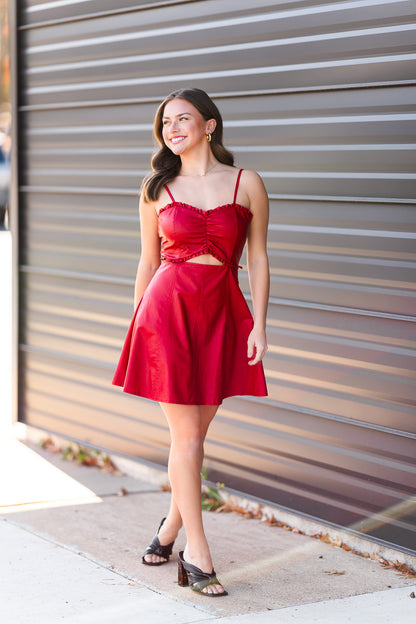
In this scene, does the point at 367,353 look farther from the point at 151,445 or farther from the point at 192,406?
the point at 151,445

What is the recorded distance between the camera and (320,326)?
4.88m

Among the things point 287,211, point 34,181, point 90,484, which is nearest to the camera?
point 287,211

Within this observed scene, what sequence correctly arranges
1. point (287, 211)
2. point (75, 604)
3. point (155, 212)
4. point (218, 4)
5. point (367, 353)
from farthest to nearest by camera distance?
point (218, 4)
point (287, 211)
point (367, 353)
point (155, 212)
point (75, 604)

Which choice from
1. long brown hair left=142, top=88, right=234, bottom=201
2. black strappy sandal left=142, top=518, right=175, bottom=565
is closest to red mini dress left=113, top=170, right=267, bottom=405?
long brown hair left=142, top=88, right=234, bottom=201

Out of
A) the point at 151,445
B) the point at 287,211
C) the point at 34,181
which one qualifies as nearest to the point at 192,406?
the point at 287,211

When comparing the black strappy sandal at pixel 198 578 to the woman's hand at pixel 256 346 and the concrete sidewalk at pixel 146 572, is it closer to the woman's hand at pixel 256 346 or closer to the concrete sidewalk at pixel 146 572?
the concrete sidewalk at pixel 146 572

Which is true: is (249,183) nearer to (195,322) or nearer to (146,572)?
(195,322)

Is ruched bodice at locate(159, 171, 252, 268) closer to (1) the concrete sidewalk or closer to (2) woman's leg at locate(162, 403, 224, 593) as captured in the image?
(2) woman's leg at locate(162, 403, 224, 593)

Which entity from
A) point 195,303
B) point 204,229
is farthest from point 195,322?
point 204,229

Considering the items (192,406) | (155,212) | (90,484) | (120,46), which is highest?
(120,46)

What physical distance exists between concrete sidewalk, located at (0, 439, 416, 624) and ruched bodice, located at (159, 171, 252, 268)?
136 cm

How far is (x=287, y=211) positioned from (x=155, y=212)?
3.12ft

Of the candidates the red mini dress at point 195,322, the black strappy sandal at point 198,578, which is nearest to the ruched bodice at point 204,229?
the red mini dress at point 195,322

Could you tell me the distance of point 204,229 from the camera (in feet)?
13.5
